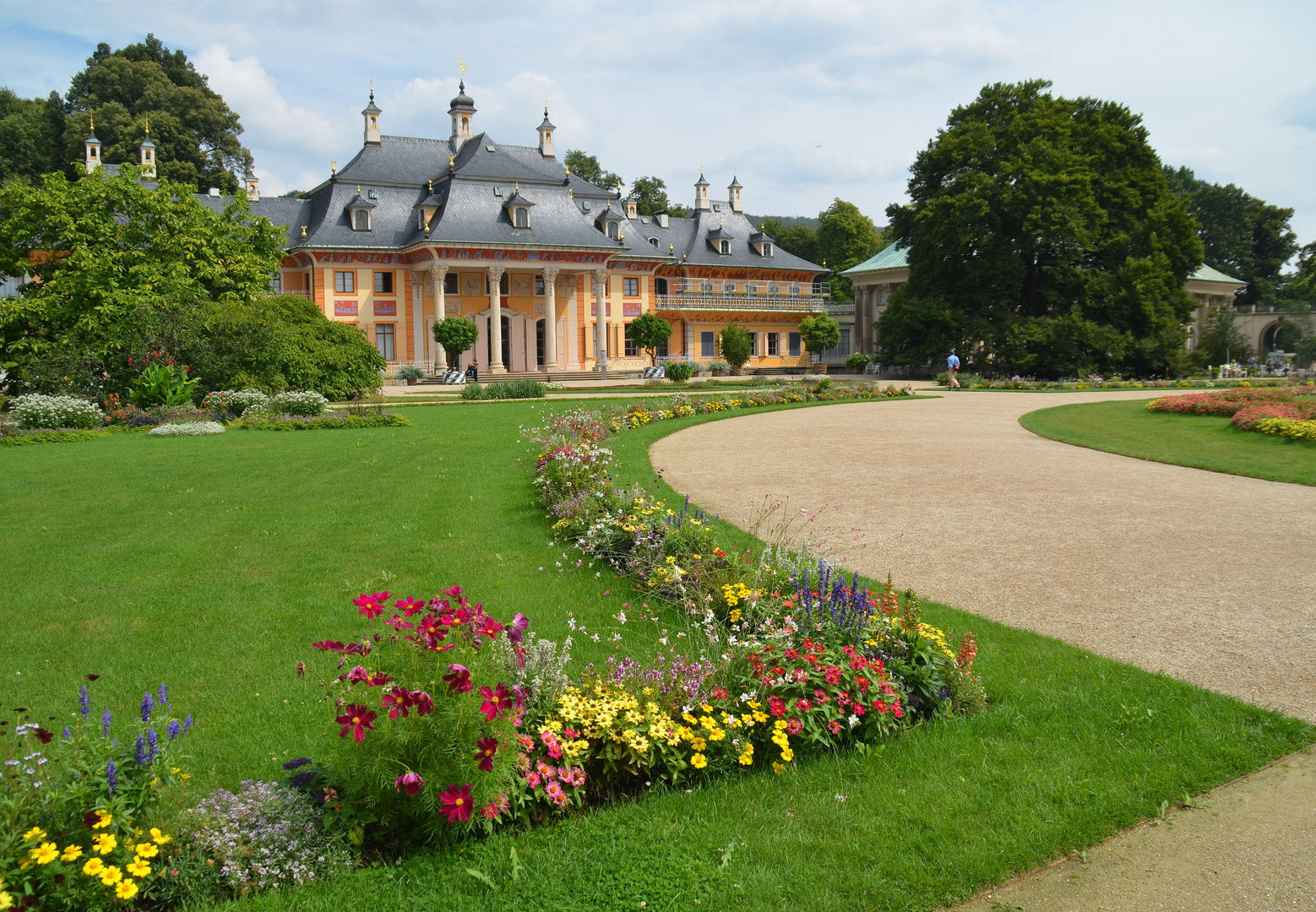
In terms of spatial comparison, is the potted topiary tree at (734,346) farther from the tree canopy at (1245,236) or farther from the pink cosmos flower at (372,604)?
the tree canopy at (1245,236)

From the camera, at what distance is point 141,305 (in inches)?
763

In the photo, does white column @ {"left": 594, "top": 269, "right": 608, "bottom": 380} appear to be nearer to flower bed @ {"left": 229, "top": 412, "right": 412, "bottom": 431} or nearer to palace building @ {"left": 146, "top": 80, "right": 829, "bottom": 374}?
palace building @ {"left": 146, "top": 80, "right": 829, "bottom": 374}

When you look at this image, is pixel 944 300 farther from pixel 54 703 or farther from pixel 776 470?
pixel 54 703

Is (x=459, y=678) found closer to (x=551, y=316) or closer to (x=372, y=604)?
(x=372, y=604)

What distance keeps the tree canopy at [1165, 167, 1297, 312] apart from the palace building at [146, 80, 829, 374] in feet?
145

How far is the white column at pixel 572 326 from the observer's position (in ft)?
148

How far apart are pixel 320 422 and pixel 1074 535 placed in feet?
45.8

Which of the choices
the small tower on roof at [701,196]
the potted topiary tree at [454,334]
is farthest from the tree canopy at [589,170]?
the potted topiary tree at [454,334]

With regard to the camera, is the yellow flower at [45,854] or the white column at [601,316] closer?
the yellow flower at [45,854]

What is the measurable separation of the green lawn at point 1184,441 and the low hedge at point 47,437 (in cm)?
1709

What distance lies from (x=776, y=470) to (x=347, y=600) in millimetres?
6561

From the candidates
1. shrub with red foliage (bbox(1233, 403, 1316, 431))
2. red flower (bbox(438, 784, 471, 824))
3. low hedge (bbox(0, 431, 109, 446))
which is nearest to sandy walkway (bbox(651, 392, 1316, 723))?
shrub with red foliage (bbox(1233, 403, 1316, 431))

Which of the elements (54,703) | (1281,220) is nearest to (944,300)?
(54,703)

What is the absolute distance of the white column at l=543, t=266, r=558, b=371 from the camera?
1657 inches
